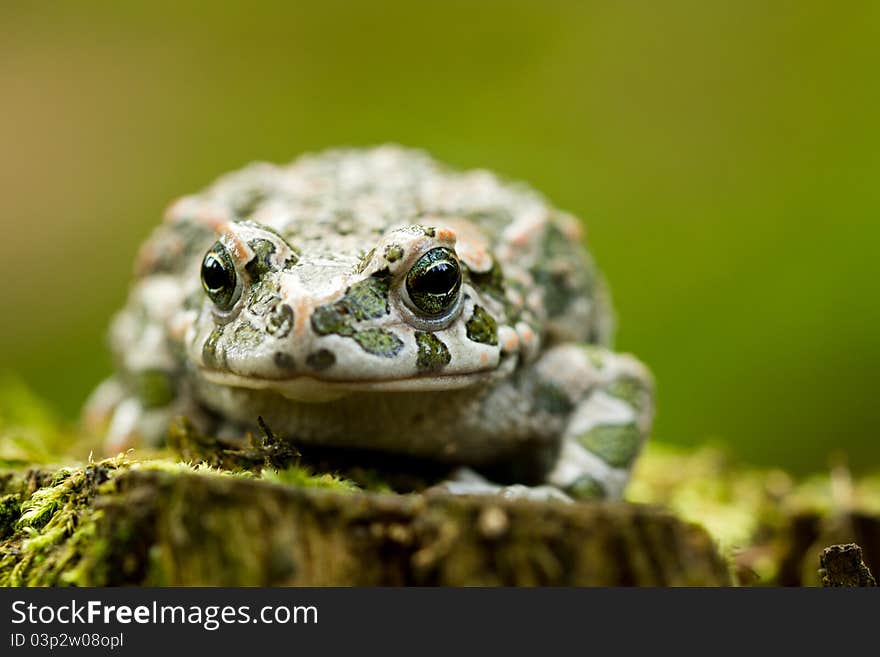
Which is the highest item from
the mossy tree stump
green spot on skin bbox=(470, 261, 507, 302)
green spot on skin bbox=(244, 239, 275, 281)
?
green spot on skin bbox=(470, 261, 507, 302)

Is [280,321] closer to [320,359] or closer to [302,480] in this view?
[320,359]

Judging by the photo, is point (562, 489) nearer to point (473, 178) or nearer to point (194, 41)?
point (473, 178)

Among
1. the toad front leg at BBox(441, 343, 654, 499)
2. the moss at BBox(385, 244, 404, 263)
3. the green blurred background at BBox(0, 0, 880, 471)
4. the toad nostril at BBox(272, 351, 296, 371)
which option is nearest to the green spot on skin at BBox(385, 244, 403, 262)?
the moss at BBox(385, 244, 404, 263)

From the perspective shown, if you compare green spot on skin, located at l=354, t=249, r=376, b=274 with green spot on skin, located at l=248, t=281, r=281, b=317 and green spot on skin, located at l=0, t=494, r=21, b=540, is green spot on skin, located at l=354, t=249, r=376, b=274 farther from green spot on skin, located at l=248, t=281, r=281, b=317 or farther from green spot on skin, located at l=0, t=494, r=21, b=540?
green spot on skin, located at l=0, t=494, r=21, b=540

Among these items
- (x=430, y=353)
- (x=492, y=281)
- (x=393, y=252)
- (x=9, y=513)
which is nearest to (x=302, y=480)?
(x=430, y=353)

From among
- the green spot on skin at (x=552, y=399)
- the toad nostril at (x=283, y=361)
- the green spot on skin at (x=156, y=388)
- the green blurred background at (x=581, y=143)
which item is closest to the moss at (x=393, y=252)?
the toad nostril at (x=283, y=361)

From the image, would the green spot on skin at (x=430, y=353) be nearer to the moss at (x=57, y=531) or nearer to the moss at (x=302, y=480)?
the moss at (x=302, y=480)

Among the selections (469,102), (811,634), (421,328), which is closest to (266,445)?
(421,328)
